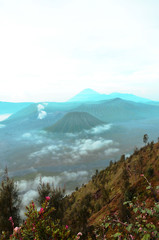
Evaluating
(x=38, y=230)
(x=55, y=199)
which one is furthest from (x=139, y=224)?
(x=55, y=199)

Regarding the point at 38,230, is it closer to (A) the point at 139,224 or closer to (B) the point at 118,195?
(A) the point at 139,224

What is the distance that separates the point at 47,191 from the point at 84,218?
714 cm

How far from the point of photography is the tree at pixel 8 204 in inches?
648

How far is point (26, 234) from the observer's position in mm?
4750

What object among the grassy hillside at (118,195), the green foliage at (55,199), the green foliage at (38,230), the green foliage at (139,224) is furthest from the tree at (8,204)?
the green foliage at (139,224)

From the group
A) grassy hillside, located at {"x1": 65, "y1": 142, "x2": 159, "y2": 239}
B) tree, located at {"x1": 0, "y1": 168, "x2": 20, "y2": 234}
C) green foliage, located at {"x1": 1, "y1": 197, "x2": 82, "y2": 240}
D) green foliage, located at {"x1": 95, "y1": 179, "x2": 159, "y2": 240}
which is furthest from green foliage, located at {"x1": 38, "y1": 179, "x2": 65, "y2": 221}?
green foliage, located at {"x1": 95, "y1": 179, "x2": 159, "y2": 240}

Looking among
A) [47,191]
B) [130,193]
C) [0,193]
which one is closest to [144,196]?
[130,193]

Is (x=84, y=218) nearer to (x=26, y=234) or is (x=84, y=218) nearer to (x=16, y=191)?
(x=16, y=191)

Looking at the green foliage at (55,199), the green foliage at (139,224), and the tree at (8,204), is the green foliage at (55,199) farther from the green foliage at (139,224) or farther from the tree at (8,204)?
the green foliage at (139,224)

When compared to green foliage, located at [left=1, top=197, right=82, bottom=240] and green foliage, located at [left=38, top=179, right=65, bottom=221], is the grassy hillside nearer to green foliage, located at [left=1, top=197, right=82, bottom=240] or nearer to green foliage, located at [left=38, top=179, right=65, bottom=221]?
green foliage, located at [left=1, top=197, right=82, bottom=240]

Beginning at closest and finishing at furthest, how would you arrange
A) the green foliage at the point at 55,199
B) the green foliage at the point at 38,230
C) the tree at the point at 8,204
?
1. the green foliage at the point at 38,230
2. the tree at the point at 8,204
3. the green foliage at the point at 55,199

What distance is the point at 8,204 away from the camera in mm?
17641

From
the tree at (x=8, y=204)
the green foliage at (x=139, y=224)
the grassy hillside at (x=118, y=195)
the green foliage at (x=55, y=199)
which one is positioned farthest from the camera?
the green foliage at (x=55, y=199)

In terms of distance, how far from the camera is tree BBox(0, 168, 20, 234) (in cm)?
1645
